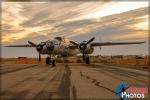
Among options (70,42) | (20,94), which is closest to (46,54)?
(70,42)

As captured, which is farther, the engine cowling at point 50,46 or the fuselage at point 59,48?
the fuselage at point 59,48

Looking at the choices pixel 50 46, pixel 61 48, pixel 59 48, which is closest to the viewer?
pixel 50 46

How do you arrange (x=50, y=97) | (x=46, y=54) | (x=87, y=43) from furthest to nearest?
1. (x=87, y=43)
2. (x=46, y=54)
3. (x=50, y=97)

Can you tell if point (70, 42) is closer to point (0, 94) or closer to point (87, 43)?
point (87, 43)

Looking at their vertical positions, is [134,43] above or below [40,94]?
above

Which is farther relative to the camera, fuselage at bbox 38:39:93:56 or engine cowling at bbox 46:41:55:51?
fuselage at bbox 38:39:93:56

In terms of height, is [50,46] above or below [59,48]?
above

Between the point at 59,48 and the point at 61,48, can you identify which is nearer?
the point at 59,48

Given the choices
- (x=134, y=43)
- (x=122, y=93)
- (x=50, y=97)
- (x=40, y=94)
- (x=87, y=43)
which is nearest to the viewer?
(x=122, y=93)

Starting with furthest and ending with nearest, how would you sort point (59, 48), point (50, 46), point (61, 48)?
point (61, 48) < point (59, 48) < point (50, 46)

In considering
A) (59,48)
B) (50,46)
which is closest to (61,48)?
(59,48)

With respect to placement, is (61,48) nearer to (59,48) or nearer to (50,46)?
(59,48)

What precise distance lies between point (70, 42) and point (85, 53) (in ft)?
10.2

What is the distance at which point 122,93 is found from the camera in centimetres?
960
